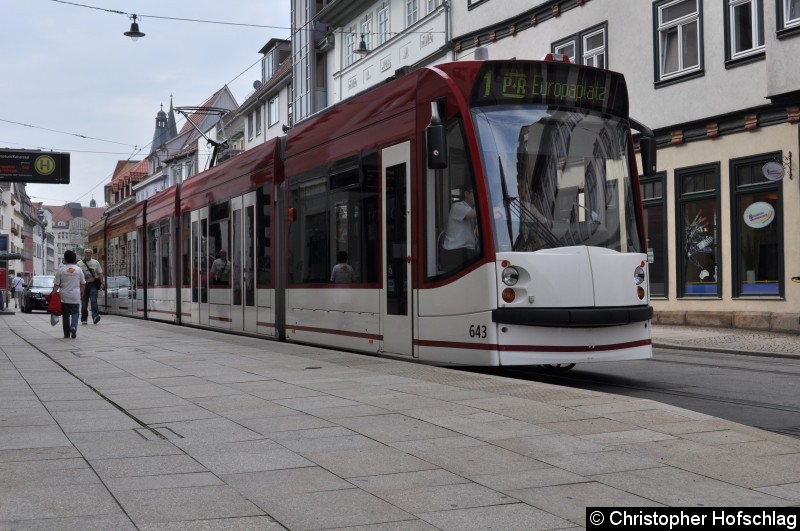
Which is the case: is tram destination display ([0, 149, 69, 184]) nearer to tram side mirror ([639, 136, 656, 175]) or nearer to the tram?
the tram

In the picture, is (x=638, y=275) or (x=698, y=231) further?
(x=698, y=231)

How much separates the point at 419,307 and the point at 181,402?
338 centimetres

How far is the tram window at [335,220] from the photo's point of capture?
1241 centimetres

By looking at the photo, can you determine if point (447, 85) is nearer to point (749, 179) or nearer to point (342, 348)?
point (342, 348)

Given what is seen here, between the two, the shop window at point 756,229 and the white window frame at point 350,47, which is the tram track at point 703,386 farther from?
the white window frame at point 350,47

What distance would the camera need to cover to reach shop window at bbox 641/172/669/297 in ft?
77.8

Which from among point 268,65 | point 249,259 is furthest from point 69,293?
point 268,65

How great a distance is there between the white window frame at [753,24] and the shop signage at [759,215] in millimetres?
3201

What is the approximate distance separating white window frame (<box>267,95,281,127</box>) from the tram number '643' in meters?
44.7

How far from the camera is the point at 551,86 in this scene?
419 inches

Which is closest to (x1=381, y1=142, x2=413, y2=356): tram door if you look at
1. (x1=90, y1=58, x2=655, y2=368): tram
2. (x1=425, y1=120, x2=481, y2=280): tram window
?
(x1=90, y1=58, x2=655, y2=368): tram

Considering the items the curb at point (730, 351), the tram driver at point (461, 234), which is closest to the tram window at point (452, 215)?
the tram driver at point (461, 234)

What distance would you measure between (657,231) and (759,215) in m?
3.42

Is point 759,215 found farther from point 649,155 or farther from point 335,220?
point 335,220
